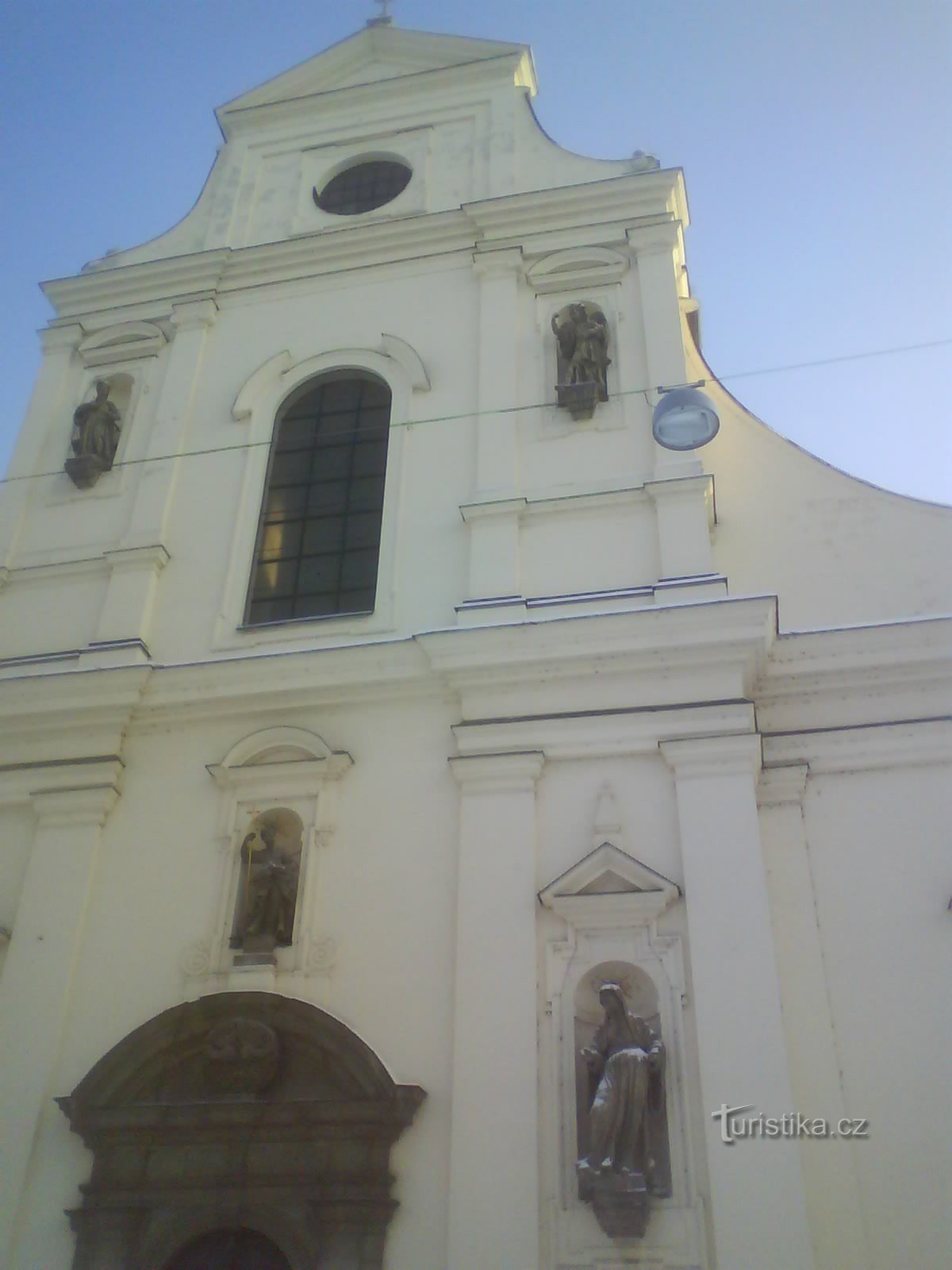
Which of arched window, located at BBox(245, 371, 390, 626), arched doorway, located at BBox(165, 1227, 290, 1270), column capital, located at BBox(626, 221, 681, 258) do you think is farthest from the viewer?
column capital, located at BBox(626, 221, 681, 258)

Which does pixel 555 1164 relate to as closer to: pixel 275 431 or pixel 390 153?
pixel 275 431

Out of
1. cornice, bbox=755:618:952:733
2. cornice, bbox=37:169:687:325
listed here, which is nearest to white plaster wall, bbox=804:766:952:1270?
cornice, bbox=755:618:952:733

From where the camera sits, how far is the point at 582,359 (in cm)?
967

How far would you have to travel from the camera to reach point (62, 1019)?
7.37 meters

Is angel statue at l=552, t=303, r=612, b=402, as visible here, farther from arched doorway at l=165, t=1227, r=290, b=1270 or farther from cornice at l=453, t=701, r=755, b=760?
arched doorway at l=165, t=1227, r=290, b=1270

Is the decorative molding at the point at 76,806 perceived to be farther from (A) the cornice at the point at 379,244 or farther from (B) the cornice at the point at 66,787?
(A) the cornice at the point at 379,244

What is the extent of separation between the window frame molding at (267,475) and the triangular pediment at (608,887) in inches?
102

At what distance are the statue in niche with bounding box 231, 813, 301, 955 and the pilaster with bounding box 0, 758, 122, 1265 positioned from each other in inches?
46.2

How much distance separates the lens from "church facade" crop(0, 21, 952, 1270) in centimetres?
630

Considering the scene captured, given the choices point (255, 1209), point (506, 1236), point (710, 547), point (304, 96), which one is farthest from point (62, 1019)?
point (304, 96)

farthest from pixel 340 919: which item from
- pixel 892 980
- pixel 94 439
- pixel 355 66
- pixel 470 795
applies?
pixel 355 66

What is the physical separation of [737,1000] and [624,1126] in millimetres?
974

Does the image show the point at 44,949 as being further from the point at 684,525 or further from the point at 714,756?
the point at 684,525

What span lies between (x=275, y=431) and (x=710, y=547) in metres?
4.30
